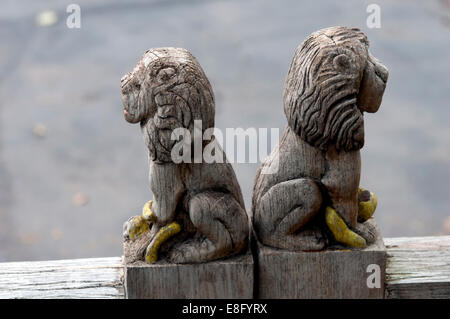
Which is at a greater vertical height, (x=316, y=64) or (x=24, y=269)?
(x=316, y=64)

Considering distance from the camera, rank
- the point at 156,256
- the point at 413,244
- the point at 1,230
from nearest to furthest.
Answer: the point at 156,256 < the point at 413,244 < the point at 1,230

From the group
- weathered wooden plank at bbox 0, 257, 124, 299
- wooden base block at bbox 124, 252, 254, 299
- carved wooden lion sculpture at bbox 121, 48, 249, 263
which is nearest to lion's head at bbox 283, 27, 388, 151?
carved wooden lion sculpture at bbox 121, 48, 249, 263

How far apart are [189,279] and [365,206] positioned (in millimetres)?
691

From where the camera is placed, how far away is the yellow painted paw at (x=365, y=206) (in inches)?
95.8

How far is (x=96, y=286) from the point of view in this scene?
8.14ft

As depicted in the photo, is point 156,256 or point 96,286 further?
point 96,286

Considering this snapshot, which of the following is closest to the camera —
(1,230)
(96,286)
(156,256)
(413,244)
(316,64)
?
(316,64)

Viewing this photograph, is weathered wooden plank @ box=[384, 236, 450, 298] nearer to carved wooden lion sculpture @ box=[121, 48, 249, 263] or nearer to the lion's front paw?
carved wooden lion sculpture @ box=[121, 48, 249, 263]

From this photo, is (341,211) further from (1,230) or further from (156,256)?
(1,230)

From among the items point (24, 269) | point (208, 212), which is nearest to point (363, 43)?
point (208, 212)

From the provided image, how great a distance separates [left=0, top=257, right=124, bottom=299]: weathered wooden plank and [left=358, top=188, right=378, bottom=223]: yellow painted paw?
912mm

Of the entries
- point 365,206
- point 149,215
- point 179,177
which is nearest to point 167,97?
point 179,177

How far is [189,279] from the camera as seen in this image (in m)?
2.24
